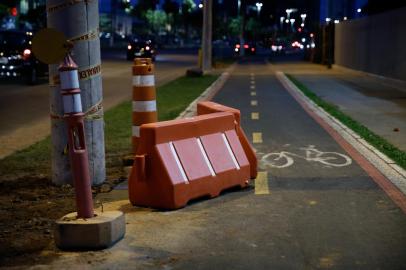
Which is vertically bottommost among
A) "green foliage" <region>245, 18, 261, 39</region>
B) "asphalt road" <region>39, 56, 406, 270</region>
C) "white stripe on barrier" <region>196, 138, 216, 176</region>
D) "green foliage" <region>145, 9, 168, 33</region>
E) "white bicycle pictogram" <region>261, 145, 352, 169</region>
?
"white bicycle pictogram" <region>261, 145, 352, 169</region>

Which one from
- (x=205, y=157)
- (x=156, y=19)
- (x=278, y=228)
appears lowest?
(x=278, y=228)

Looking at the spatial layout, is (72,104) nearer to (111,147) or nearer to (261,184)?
(261,184)

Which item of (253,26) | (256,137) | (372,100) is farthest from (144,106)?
(253,26)

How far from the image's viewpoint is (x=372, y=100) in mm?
19125

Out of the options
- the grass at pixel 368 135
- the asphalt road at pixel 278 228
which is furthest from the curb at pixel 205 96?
the asphalt road at pixel 278 228

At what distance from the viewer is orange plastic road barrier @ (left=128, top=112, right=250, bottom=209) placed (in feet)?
21.9

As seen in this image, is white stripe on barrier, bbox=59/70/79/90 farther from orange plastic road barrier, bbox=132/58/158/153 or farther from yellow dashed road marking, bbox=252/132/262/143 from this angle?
yellow dashed road marking, bbox=252/132/262/143

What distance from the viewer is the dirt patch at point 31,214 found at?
17.7 ft

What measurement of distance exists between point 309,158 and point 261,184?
1.90m

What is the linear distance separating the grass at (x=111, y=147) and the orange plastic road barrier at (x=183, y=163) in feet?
5.86

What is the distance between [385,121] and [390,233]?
8.73m

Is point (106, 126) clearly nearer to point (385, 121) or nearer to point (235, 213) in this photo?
point (385, 121)

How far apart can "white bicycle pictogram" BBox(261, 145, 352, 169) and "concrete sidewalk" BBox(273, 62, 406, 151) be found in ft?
4.70

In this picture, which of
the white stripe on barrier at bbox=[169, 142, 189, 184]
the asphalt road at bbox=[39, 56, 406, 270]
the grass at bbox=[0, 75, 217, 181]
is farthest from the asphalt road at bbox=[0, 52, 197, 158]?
the asphalt road at bbox=[39, 56, 406, 270]
